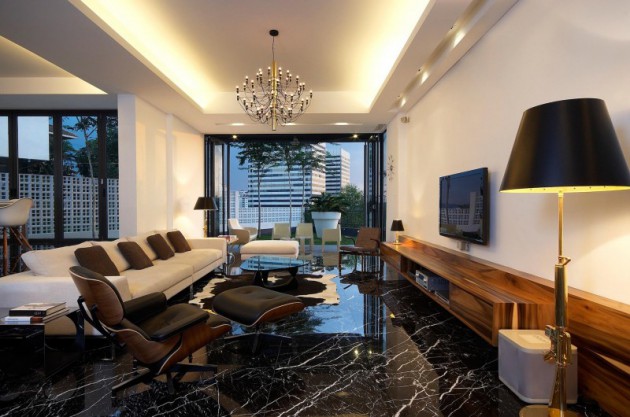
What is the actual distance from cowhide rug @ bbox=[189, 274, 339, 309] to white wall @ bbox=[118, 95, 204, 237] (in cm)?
170

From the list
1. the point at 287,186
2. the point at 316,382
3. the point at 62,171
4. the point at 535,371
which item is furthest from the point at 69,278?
the point at 287,186

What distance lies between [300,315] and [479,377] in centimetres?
174

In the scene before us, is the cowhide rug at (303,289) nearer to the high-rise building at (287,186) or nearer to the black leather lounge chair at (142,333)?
the black leather lounge chair at (142,333)

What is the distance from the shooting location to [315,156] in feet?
A: 30.2

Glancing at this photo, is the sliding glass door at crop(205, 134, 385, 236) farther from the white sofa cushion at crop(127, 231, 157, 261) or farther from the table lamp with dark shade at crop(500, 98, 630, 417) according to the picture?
the table lamp with dark shade at crop(500, 98, 630, 417)

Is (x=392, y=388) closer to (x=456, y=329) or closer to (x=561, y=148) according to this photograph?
(x=456, y=329)

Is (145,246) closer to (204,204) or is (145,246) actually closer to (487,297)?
(204,204)

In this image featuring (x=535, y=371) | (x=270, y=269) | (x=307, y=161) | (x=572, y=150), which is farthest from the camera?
A: (x=307, y=161)

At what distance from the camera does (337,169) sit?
9.23 m

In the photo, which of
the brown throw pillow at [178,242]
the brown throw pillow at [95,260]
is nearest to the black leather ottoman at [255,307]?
the brown throw pillow at [95,260]

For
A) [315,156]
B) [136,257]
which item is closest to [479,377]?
[136,257]

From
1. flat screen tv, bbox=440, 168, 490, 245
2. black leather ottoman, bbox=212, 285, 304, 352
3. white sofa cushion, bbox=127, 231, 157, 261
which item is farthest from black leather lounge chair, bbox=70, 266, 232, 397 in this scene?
flat screen tv, bbox=440, 168, 490, 245

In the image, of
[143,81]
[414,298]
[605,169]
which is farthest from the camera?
[143,81]

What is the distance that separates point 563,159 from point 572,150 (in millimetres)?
55
